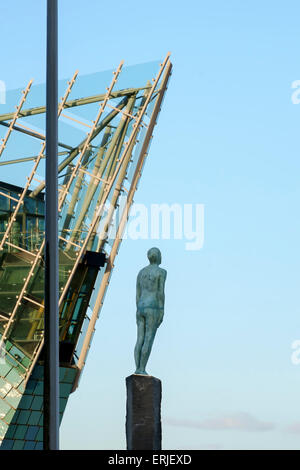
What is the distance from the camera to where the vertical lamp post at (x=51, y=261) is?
17.7 meters

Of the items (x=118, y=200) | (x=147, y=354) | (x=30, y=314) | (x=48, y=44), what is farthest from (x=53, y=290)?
(x=118, y=200)

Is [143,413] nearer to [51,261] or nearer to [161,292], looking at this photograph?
[161,292]

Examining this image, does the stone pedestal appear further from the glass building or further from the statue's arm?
the glass building

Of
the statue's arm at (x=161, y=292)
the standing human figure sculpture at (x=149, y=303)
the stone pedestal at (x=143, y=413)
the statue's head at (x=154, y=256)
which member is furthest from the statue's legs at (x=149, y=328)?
the statue's head at (x=154, y=256)

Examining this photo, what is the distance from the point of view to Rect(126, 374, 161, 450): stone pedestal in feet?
81.9

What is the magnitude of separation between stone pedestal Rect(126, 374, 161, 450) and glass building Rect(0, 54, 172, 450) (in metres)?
13.6

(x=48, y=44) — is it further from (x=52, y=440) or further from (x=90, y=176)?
(x=90, y=176)

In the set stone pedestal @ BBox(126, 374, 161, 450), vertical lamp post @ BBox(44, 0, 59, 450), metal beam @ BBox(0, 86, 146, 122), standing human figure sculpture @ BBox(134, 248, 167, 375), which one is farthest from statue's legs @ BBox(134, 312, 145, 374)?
metal beam @ BBox(0, 86, 146, 122)

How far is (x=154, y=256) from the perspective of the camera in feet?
87.8

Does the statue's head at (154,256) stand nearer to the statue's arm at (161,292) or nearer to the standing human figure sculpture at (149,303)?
the standing human figure sculpture at (149,303)

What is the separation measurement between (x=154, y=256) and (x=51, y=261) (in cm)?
846

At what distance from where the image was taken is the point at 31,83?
3969 centimetres

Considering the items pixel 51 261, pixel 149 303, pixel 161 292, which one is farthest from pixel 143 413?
pixel 51 261

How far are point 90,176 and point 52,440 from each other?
23.6m
